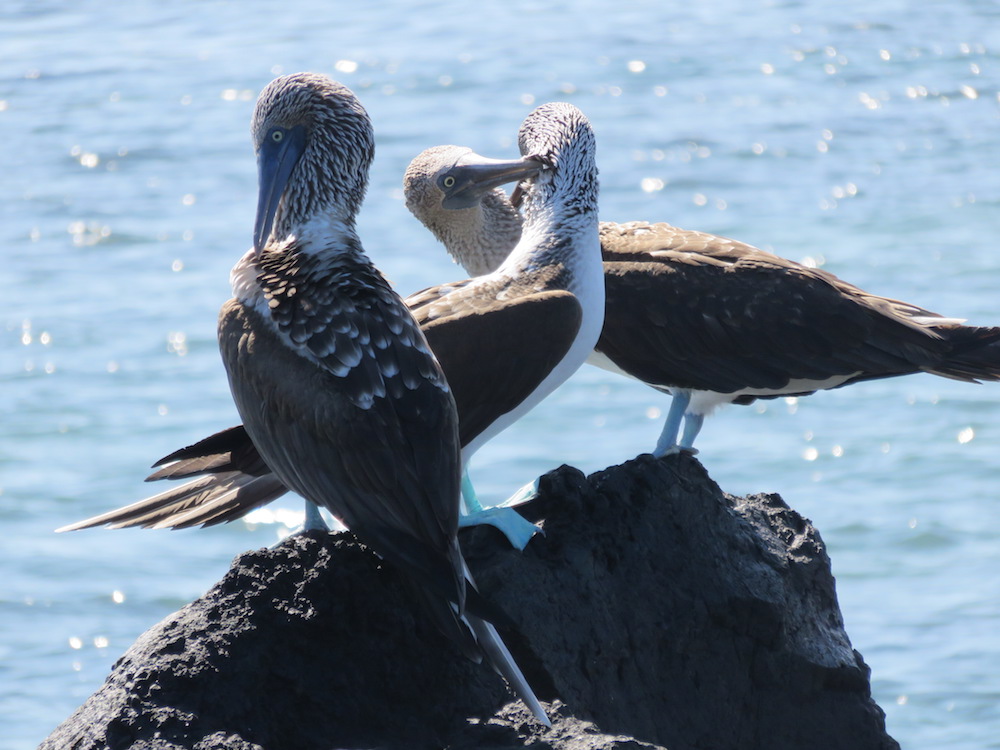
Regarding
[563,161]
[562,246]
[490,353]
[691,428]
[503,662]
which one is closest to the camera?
[503,662]

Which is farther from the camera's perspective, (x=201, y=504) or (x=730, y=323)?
(x=730, y=323)

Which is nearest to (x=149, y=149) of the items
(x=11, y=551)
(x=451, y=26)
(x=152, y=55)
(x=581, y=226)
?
(x=152, y=55)

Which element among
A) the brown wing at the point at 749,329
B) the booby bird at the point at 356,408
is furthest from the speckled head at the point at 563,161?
the booby bird at the point at 356,408

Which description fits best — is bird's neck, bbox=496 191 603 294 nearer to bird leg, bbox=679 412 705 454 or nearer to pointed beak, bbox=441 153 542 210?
pointed beak, bbox=441 153 542 210

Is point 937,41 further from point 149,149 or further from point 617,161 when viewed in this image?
point 149,149

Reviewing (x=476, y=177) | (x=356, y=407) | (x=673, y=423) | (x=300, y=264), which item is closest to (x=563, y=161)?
(x=476, y=177)

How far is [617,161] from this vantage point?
1783 centimetres

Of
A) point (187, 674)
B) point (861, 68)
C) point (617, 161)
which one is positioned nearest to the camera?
point (187, 674)

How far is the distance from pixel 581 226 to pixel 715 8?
58.3ft

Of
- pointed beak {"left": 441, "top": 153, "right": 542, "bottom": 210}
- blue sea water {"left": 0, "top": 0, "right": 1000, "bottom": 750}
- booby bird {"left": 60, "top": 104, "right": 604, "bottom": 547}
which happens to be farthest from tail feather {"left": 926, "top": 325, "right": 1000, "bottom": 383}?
blue sea water {"left": 0, "top": 0, "right": 1000, "bottom": 750}

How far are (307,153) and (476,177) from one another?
4.85 feet

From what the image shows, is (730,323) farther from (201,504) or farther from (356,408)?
(356,408)

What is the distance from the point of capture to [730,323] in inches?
285

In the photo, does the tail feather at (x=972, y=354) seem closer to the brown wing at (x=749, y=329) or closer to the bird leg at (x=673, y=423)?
the brown wing at (x=749, y=329)
